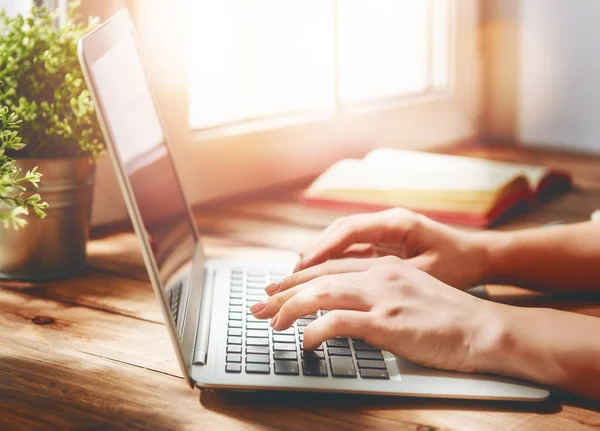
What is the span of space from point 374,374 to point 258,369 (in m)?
0.10

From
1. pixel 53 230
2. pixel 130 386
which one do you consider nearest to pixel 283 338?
pixel 130 386

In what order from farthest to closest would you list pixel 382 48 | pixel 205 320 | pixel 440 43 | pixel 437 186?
pixel 440 43, pixel 382 48, pixel 437 186, pixel 205 320

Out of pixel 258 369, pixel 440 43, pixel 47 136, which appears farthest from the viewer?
pixel 440 43

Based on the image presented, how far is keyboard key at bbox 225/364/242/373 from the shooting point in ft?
2.31

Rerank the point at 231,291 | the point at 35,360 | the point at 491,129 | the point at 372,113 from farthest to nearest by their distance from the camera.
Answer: the point at 491,129 → the point at 372,113 → the point at 231,291 → the point at 35,360

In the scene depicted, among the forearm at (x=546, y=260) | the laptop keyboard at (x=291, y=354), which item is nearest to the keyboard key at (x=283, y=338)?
the laptop keyboard at (x=291, y=354)

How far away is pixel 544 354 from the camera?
72 centimetres

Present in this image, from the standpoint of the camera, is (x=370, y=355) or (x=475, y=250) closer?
(x=370, y=355)

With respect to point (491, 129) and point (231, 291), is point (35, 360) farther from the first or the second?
point (491, 129)

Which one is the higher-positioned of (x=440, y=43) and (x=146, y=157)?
(x=146, y=157)

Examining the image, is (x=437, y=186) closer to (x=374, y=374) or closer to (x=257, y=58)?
(x=257, y=58)

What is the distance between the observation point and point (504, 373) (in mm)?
721

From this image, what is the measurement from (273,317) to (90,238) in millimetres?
523

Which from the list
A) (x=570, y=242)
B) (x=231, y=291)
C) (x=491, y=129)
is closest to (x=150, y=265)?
(x=231, y=291)
